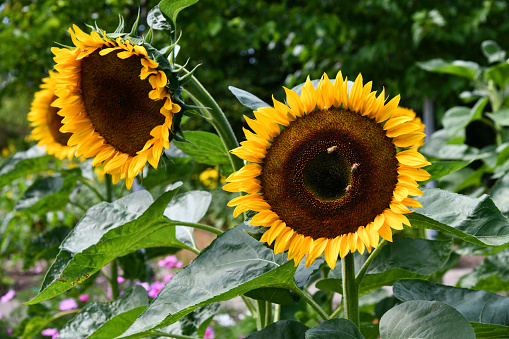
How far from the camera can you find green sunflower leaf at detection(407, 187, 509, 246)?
59cm

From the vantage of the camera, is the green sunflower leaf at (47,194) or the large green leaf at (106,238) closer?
the large green leaf at (106,238)

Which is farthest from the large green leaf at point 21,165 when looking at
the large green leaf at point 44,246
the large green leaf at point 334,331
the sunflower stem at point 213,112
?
the large green leaf at point 334,331

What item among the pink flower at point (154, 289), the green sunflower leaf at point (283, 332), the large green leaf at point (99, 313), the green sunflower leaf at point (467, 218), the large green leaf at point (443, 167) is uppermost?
the green sunflower leaf at point (467, 218)

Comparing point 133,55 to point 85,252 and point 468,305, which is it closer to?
point 85,252

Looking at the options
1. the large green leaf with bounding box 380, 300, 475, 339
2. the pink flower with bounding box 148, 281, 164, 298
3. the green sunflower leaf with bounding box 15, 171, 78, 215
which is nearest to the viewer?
the large green leaf with bounding box 380, 300, 475, 339

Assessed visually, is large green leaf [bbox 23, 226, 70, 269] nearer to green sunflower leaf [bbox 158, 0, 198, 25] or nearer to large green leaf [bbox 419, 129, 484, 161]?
green sunflower leaf [bbox 158, 0, 198, 25]

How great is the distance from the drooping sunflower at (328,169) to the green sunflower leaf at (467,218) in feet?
0.20

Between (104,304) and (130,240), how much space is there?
10.4 inches

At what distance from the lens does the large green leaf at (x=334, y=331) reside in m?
0.55

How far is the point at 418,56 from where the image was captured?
11.9 ft

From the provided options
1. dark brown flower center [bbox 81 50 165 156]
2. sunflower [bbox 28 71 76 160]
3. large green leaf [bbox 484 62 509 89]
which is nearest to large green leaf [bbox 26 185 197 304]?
dark brown flower center [bbox 81 50 165 156]

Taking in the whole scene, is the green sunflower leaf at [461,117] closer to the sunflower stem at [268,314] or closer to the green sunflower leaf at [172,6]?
the sunflower stem at [268,314]

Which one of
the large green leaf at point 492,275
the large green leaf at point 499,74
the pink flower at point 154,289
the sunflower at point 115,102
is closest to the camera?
the sunflower at point 115,102

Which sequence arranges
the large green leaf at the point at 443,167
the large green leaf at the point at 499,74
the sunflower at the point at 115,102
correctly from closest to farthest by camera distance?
the sunflower at the point at 115,102, the large green leaf at the point at 443,167, the large green leaf at the point at 499,74
